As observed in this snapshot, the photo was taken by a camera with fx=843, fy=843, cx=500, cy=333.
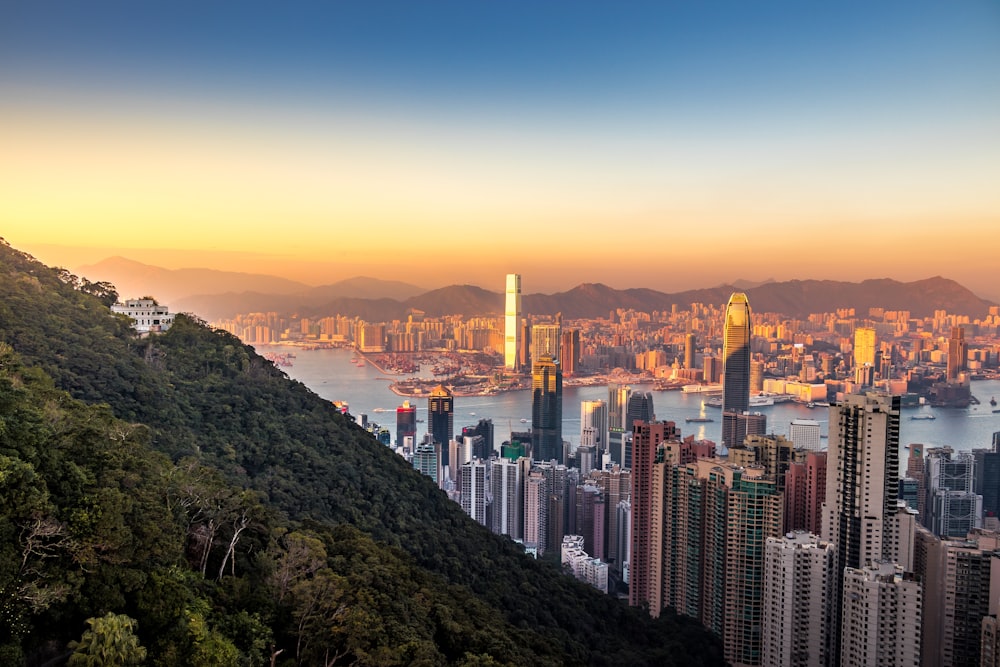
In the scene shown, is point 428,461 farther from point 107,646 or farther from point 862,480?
point 107,646

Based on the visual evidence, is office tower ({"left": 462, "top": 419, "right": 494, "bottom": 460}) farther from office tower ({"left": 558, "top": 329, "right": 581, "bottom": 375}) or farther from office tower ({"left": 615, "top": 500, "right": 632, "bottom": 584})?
office tower ({"left": 615, "top": 500, "right": 632, "bottom": 584})

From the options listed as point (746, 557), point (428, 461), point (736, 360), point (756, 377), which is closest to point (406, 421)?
point (428, 461)

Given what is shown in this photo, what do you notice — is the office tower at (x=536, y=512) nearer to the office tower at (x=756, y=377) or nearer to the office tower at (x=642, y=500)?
the office tower at (x=642, y=500)

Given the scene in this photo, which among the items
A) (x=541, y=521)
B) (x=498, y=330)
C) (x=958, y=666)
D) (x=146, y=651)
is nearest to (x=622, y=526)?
(x=541, y=521)

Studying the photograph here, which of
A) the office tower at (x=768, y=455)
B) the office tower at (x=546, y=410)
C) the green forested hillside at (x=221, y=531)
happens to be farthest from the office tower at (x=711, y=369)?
the green forested hillside at (x=221, y=531)

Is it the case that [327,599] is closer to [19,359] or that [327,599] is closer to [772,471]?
[19,359]

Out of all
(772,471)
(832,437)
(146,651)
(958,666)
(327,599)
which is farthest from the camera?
(772,471)
